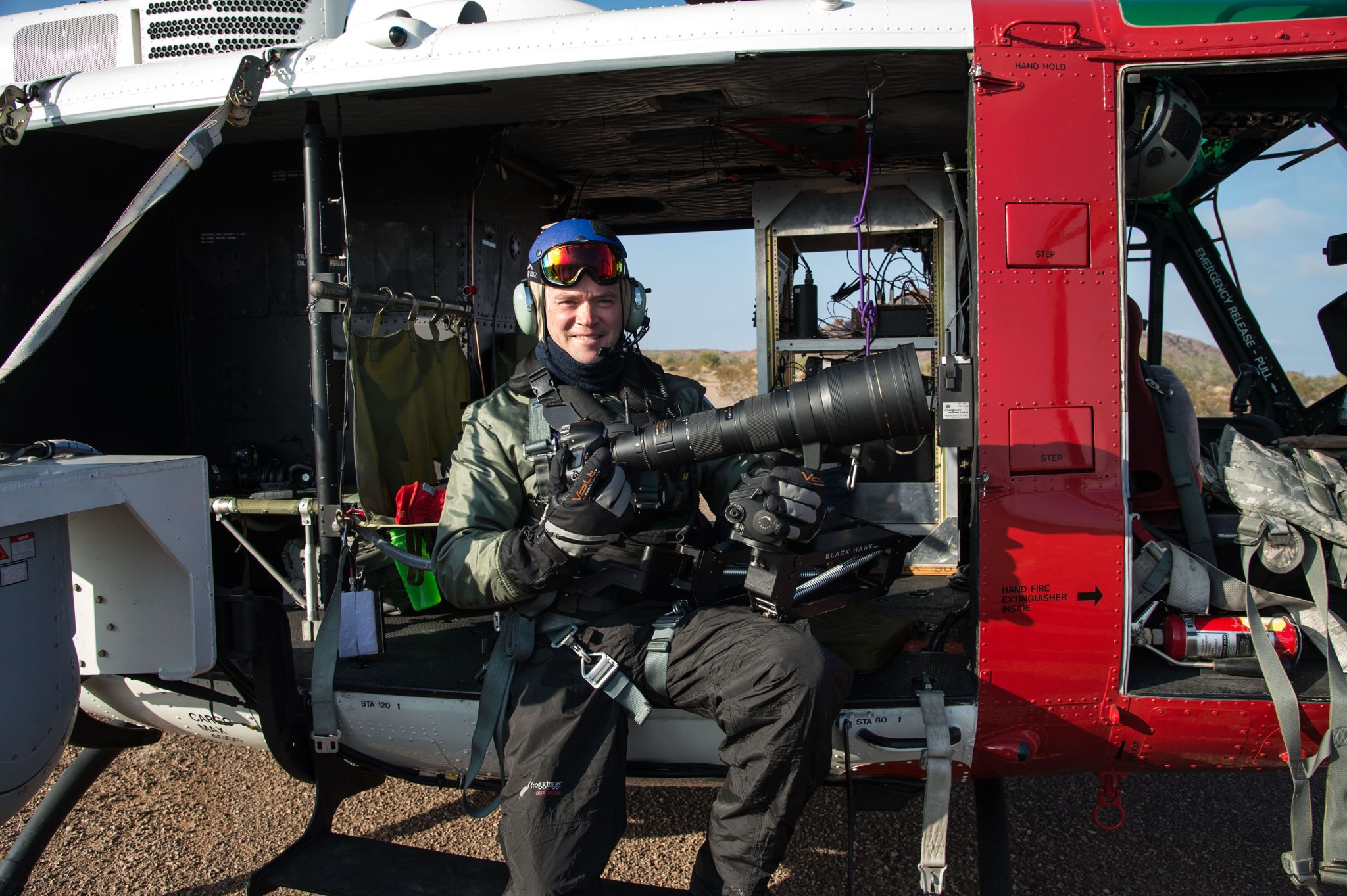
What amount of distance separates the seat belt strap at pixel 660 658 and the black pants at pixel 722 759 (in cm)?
10

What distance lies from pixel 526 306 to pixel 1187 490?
2172 mm

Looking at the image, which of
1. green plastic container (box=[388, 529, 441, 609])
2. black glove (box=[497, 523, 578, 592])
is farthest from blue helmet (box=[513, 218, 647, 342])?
green plastic container (box=[388, 529, 441, 609])

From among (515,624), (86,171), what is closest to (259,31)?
(86,171)

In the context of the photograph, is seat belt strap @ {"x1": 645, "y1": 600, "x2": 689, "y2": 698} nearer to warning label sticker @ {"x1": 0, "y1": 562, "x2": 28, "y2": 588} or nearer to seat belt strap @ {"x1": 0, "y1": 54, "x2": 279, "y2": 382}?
warning label sticker @ {"x1": 0, "y1": 562, "x2": 28, "y2": 588}

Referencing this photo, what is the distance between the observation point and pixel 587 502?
1966mm

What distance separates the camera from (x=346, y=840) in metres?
2.43

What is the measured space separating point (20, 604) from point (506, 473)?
45.3 inches

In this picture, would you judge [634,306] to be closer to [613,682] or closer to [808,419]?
[808,419]

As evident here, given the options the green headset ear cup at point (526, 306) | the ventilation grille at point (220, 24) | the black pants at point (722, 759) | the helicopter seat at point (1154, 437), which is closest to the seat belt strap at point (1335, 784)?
the helicopter seat at point (1154, 437)

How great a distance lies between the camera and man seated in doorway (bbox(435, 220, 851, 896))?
196 centimetres

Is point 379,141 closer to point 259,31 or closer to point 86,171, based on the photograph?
point 259,31

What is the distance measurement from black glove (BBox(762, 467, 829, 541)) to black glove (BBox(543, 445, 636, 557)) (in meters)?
0.36

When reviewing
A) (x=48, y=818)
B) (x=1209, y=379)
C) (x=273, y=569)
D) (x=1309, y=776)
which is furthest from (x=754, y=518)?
(x=1209, y=379)

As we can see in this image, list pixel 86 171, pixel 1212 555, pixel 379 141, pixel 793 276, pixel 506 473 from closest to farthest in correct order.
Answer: pixel 506 473 < pixel 1212 555 < pixel 86 171 < pixel 379 141 < pixel 793 276
